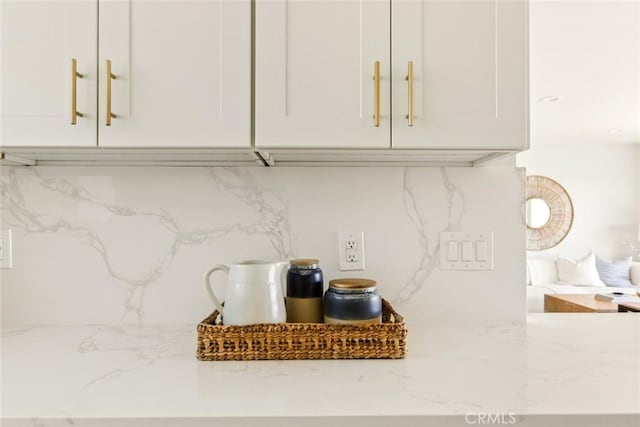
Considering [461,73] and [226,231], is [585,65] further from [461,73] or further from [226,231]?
[226,231]

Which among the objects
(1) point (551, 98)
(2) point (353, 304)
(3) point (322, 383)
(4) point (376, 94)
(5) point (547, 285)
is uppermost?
(1) point (551, 98)

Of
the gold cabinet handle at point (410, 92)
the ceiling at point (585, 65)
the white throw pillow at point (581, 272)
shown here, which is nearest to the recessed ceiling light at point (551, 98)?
the ceiling at point (585, 65)

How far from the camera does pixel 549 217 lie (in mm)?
6020

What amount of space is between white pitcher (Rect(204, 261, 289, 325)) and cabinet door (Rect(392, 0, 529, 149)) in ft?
1.49

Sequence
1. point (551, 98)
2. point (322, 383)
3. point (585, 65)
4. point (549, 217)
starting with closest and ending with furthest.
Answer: point (322, 383) < point (585, 65) < point (551, 98) < point (549, 217)

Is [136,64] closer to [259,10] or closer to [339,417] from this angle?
[259,10]

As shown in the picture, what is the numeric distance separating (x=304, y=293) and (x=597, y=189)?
6398mm

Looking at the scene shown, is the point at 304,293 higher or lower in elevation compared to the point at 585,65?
lower

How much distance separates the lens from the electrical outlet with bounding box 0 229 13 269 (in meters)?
1.31

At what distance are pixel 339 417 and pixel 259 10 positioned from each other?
901 mm

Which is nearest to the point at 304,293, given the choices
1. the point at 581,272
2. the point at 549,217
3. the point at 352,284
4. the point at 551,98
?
the point at 352,284

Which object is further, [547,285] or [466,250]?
[547,285]

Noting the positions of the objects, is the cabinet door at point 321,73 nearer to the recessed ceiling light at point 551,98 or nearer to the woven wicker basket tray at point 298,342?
the woven wicker basket tray at point 298,342

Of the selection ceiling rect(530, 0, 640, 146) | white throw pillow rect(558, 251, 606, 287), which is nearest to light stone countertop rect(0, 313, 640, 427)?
ceiling rect(530, 0, 640, 146)
